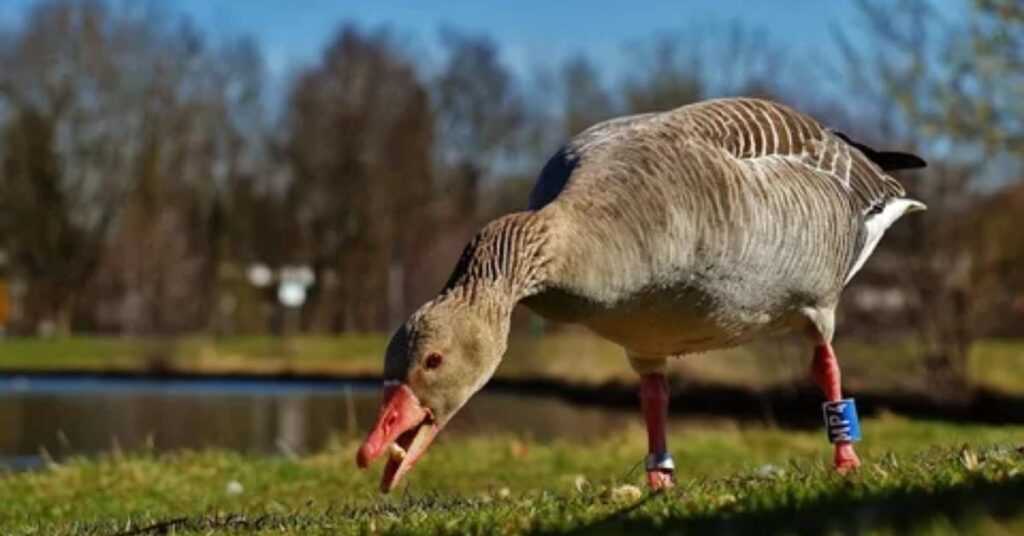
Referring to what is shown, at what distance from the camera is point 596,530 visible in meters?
4.42

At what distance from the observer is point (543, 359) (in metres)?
46.8

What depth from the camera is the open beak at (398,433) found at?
493 cm

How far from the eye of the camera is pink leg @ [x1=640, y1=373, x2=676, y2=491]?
6883 millimetres

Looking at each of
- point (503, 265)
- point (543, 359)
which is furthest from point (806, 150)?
point (543, 359)

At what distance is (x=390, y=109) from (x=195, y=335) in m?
13.0

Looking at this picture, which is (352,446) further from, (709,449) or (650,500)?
(650,500)

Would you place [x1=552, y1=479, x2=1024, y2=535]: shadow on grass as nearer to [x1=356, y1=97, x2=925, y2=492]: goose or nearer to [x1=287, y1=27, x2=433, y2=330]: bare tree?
[x1=356, y1=97, x2=925, y2=492]: goose

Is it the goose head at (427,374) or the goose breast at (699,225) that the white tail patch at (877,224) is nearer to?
the goose breast at (699,225)

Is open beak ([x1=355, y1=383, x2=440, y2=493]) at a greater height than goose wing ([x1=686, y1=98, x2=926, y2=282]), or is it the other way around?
goose wing ([x1=686, y1=98, x2=926, y2=282])

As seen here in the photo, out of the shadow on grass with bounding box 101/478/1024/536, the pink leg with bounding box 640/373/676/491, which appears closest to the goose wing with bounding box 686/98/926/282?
the pink leg with bounding box 640/373/676/491

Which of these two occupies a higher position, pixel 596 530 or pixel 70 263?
pixel 596 530

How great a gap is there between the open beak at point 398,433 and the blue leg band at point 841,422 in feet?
7.77

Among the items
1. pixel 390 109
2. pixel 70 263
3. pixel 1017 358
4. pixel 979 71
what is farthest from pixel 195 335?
pixel 979 71

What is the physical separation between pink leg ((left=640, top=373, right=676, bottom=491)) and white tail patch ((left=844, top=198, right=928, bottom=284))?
105 centimetres
